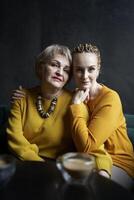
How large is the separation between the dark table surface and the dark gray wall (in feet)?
4.64

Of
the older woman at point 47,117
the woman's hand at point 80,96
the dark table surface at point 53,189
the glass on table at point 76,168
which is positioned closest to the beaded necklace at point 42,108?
the older woman at point 47,117

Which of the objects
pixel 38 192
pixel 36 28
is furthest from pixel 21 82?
pixel 38 192

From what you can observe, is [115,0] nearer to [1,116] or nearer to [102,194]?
[1,116]

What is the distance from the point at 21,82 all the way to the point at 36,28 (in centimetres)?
43

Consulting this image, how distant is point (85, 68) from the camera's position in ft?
5.98

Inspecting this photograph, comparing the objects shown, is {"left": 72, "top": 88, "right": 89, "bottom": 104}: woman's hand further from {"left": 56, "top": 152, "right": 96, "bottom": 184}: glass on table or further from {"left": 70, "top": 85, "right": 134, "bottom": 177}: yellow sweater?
{"left": 56, "top": 152, "right": 96, "bottom": 184}: glass on table

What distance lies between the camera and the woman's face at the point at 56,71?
184 cm

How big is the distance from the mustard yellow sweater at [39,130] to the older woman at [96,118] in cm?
10

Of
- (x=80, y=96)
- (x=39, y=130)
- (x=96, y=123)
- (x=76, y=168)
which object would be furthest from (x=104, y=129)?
(x=76, y=168)

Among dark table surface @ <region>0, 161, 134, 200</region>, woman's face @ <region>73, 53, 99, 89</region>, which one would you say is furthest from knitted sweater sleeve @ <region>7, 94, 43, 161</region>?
dark table surface @ <region>0, 161, 134, 200</region>

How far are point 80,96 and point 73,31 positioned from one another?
2.84 feet

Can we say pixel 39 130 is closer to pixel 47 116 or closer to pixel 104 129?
pixel 47 116

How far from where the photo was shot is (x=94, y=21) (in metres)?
2.54

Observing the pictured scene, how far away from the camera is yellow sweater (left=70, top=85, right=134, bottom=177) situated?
67.2 inches
